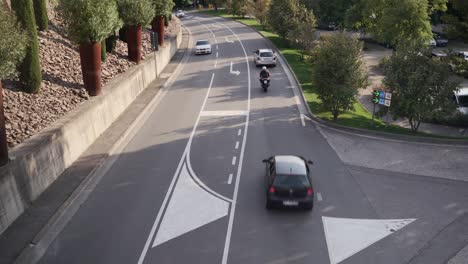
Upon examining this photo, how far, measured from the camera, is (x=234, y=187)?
680 inches

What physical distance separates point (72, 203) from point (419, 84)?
54.8 ft

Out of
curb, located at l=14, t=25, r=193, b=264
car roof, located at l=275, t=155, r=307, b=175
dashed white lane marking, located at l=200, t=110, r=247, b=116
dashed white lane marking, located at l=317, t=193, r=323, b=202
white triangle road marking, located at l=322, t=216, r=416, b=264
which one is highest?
car roof, located at l=275, t=155, r=307, b=175

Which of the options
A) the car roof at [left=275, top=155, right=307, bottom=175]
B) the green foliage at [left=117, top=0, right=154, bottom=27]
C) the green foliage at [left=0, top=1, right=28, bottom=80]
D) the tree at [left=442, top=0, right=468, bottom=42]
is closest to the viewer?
the green foliage at [left=0, top=1, right=28, bottom=80]

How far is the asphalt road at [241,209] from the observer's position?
43.1ft

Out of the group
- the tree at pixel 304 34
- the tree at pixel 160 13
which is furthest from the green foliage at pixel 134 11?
the tree at pixel 304 34

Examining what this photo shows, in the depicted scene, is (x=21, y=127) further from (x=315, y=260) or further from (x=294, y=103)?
(x=294, y=103)

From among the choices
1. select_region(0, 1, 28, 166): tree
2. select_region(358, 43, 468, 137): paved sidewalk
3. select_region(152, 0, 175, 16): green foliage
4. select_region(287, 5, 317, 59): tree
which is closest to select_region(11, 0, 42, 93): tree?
select_region(0, 1, 28, 166): tree

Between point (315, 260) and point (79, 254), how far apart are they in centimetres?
661

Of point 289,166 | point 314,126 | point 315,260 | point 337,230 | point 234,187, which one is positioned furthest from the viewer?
point 314,126

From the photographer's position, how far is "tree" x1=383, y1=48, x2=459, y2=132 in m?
22.3

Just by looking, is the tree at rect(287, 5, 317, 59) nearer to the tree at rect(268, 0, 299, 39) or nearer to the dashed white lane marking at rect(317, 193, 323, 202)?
the tree at rect(268, 0, 299, 39)

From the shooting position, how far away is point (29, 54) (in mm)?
→ 20375

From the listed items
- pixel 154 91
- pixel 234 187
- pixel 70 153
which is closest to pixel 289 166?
pixel 234 187

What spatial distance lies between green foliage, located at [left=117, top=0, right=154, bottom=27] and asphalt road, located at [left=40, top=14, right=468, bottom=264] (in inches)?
407
